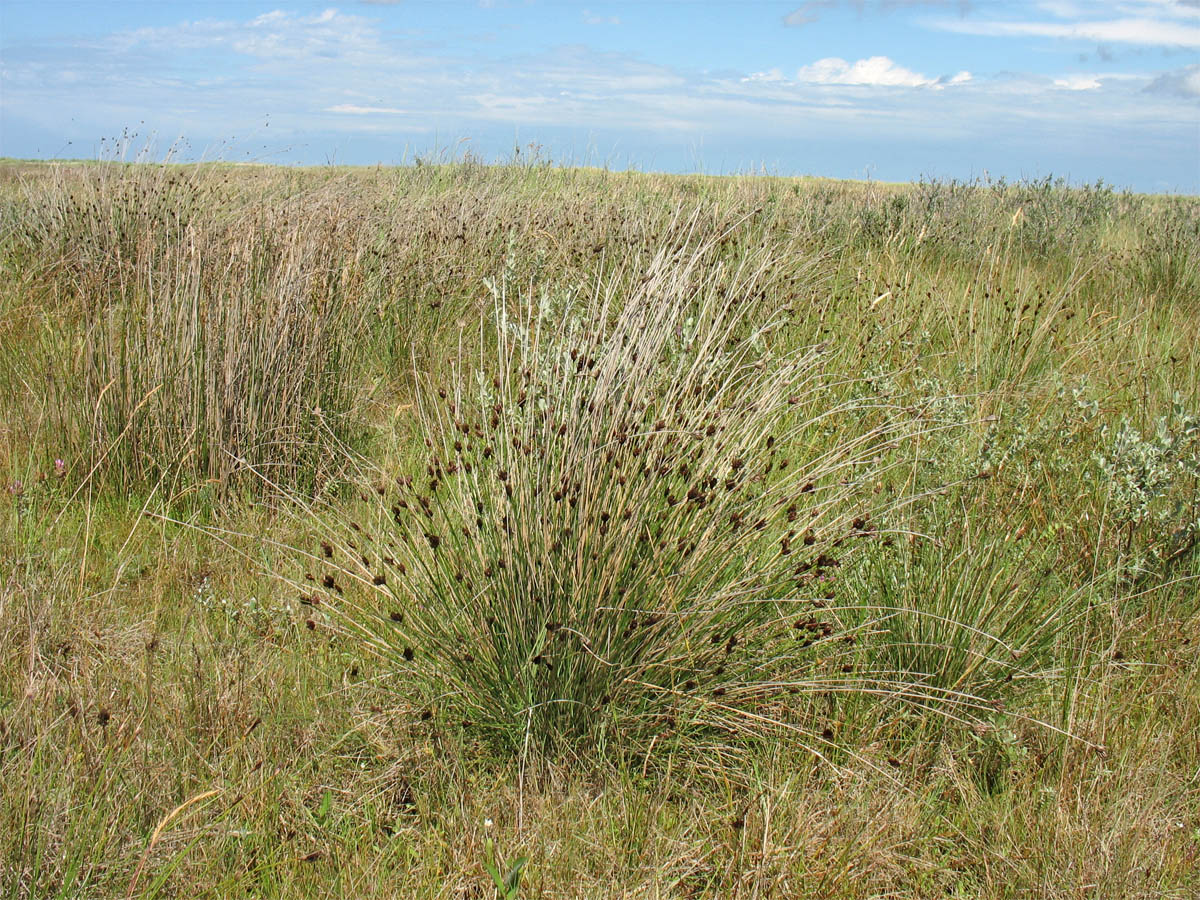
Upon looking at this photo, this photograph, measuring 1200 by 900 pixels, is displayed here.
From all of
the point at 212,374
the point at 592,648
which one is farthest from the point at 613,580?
the point at 212,374

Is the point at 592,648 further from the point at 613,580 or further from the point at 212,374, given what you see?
the point at 212,374

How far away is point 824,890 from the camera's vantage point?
174 cm

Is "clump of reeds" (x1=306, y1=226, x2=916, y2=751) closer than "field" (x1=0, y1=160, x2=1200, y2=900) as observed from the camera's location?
No

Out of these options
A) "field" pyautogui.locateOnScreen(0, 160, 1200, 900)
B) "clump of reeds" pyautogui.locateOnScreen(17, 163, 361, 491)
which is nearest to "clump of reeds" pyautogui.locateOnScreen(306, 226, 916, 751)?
"field" pyautogui.locateOnScreen(0, 160, 1200, 900)

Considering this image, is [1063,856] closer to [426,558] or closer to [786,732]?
[786,732]

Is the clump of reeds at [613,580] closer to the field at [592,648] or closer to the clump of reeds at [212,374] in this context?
the field at [592,648]

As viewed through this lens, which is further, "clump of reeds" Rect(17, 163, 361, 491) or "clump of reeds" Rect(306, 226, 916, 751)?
"clump of reeds" Rect(17, 163, 361, 491)

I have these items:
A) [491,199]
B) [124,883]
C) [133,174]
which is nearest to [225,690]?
[124,883]

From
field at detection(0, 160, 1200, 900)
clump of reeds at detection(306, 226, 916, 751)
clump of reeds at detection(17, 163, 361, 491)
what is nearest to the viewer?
field at detection(0, 160, 1200, 900)

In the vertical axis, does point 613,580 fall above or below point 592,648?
above

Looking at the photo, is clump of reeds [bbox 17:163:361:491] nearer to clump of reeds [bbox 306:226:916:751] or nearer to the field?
the field

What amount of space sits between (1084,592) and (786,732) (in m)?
1.15

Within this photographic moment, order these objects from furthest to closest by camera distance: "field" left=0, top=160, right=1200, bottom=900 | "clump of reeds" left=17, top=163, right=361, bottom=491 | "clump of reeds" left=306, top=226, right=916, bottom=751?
"clump of reeds" left=17, top=163, right=361, bottom=491 → "clump of reeds" left=306, top=226, right=916, bottom=751 → "field" left=0, top=160, right=1200, bottom=900

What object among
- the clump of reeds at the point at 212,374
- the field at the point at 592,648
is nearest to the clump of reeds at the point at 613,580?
the field at the point at 592,648
